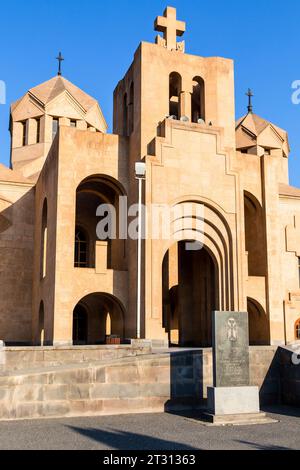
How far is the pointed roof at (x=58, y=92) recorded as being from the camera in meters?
35.6

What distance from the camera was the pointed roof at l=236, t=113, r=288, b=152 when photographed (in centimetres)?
3762

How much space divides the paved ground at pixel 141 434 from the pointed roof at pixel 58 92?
27.4m

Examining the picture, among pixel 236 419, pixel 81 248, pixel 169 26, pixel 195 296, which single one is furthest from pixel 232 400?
pixel 81 248

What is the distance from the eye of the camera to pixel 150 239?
72.5 feet

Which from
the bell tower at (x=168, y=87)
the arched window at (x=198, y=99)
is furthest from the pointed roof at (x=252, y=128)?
the bell tower at (x=168, y=87)

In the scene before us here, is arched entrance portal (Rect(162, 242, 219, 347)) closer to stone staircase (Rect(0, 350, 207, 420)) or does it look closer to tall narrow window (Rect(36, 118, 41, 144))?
stone staircase (Rect(0, 350, 207, 420))

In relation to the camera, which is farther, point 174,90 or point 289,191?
point 289,191

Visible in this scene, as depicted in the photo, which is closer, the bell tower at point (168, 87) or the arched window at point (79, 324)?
the bell tower at point (168, 87)

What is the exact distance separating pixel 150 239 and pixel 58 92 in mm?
17766

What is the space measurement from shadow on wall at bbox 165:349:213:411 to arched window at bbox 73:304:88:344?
18690mm

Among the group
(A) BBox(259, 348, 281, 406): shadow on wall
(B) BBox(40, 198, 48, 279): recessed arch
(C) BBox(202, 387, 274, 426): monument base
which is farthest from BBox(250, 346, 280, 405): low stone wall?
(B) BBox(40, 198, 48, 279): recessed arch

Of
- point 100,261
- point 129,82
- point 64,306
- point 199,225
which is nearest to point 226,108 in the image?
point 129,82

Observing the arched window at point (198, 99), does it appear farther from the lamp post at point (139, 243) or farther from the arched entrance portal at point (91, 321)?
the arched entrance portal at point (91, 321)

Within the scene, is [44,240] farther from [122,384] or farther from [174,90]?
[122,384]
